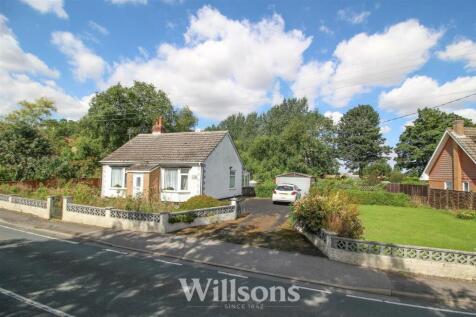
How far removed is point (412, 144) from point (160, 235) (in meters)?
53.8

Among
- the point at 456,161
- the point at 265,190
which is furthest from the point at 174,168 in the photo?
the point at 456,161

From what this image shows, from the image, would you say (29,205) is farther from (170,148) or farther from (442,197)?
(442,197)

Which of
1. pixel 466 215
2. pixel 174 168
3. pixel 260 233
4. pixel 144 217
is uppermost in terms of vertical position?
pixel 174 168

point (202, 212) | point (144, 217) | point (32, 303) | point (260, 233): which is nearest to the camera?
point (32, 303)

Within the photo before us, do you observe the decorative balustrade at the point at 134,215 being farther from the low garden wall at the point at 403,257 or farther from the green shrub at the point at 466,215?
the green shrub at the point at 466,215

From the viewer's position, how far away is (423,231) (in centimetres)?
1421

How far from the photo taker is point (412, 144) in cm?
5284

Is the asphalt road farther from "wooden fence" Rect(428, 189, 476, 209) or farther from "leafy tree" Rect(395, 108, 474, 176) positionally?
"leafy tree" Rect(395, 108, 474, 176)

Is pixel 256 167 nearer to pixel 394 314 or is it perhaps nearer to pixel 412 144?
pixel 412 144

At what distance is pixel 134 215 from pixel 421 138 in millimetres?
53217

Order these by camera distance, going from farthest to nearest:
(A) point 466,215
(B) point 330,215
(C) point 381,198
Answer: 1. (C) point 381,198
2. (A) point 466,215
3. (B) point 330,215

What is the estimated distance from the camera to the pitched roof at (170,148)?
23.3 metres

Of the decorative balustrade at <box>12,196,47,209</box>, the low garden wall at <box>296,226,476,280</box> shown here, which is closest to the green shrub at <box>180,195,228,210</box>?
the low garden wall at <box>296,226,476,280</box>

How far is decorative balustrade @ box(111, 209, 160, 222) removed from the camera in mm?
13922
